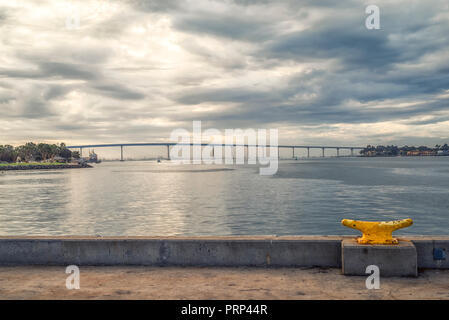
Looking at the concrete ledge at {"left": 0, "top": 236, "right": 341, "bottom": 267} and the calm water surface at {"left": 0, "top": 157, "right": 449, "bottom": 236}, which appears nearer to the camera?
the concrete ledge at {"left": 0, "top": 236, "right": 341, "bottom": 267}

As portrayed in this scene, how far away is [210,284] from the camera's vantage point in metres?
8.34

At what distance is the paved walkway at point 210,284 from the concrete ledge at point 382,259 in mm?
187

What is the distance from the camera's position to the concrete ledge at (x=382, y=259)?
8695 millimetres

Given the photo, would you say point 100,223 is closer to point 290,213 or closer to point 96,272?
point 290,213

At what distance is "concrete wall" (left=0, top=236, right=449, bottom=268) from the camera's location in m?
9.48

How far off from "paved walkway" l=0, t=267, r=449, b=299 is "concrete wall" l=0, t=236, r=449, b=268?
0.84 feet
